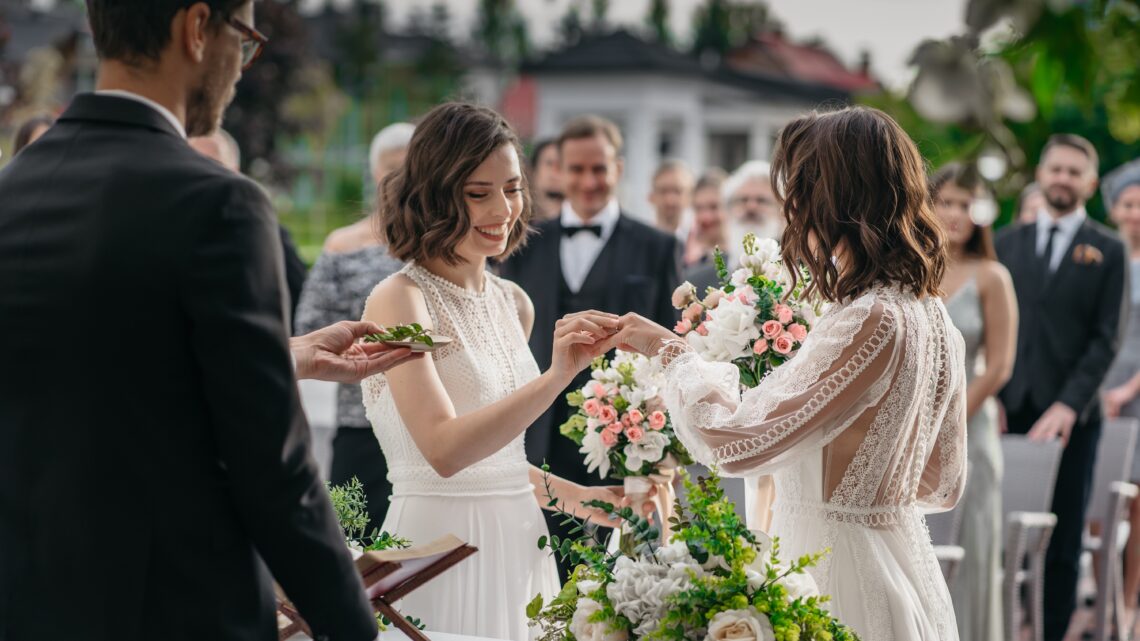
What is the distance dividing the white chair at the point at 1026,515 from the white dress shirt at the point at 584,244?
84.0 inches

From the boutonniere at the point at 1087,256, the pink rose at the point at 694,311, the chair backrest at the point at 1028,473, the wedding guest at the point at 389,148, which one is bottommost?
the chair backrest at the point at 1028,473

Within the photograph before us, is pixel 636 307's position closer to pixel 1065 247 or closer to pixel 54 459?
pixel 1065 247

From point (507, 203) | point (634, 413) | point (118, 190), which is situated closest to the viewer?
point (118, 190)

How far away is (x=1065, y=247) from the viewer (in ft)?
23.0

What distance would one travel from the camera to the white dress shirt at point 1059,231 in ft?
23.1

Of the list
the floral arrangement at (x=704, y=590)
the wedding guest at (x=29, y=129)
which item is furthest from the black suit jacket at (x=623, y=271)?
the floral arrangement at (x=704, y=590)

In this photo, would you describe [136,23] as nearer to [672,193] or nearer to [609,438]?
[609,438]

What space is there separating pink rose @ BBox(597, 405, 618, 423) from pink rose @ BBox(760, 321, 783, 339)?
0.42 meters

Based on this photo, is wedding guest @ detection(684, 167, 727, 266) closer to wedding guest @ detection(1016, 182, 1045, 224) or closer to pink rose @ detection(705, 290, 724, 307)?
wedding guest @ detection(1016, 182, 1045, 224)

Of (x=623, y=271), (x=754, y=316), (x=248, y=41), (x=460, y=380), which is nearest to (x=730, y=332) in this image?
(x=754, y=316)

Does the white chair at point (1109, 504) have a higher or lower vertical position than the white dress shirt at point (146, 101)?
lower

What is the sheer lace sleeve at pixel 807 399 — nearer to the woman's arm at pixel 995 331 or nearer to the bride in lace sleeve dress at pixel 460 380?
the bride in lace sleeve dress at pixel 460 380

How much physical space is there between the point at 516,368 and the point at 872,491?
101cm

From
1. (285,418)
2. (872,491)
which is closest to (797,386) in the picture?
(872,491)
